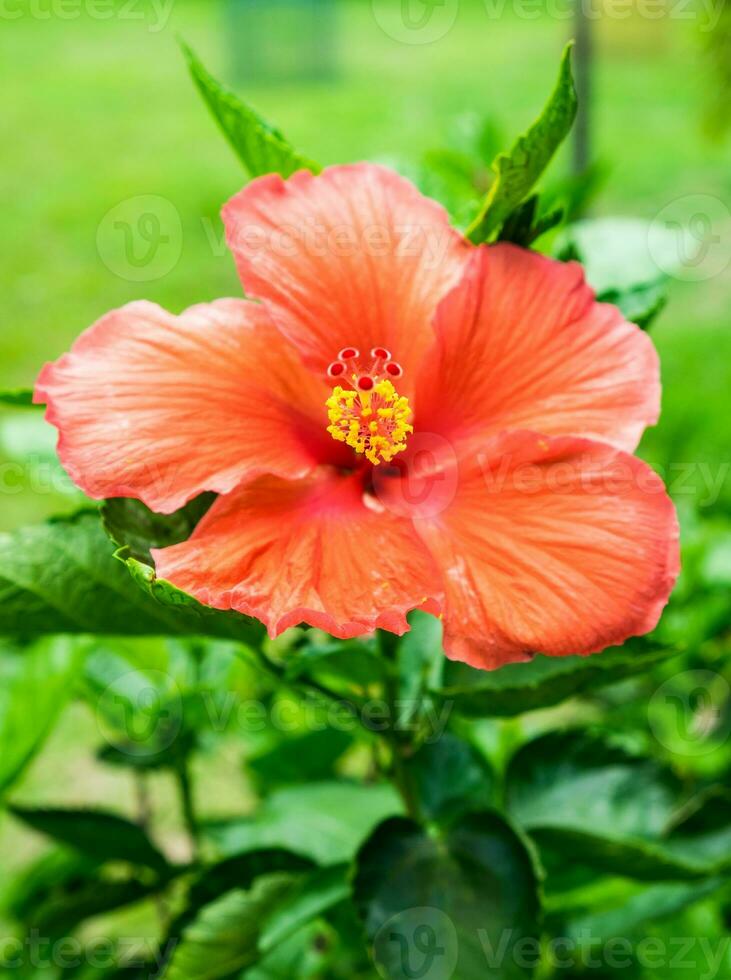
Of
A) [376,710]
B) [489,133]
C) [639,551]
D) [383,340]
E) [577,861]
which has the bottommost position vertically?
[577,861]

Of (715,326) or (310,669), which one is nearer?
(310,669)

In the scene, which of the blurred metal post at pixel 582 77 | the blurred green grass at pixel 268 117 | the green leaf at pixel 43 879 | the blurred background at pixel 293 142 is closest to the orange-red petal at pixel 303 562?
the blurred background at pixel 293 142

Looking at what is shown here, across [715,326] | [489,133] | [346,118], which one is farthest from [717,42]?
[346,118]

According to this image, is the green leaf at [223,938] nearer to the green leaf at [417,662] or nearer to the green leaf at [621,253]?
the green leaf at [417,662]

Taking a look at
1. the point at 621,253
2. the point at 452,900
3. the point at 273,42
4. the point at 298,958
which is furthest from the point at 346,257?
the point at 273,42

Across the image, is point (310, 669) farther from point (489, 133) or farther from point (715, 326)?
point (715, 326)
